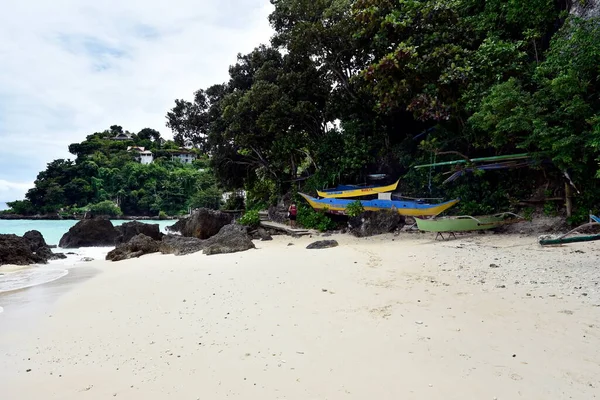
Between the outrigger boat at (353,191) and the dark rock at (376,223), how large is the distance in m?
1.23

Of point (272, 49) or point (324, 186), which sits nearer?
point (324, 186)

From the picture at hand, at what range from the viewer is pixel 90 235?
17453 mm

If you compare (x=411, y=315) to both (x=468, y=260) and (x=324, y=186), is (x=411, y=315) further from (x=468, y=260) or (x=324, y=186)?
(x=324, y=186)

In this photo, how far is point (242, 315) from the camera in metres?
4.05

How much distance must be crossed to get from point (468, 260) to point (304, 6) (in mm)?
13924

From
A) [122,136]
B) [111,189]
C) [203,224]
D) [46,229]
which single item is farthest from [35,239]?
[122,136]

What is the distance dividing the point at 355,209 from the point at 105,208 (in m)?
55.3

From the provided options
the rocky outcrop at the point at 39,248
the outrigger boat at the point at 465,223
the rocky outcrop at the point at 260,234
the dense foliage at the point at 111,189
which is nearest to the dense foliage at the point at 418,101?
the outrigger boat at the point at 465,223

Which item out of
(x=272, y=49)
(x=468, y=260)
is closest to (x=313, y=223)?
(x=468, y=260)

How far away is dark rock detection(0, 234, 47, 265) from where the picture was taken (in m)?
10.0

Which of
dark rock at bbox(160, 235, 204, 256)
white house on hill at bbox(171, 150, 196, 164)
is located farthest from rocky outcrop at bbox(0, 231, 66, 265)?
white house on hill at bbox(171, 150, 196, 164)

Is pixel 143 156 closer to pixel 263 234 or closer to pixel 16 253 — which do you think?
pixel 263 234

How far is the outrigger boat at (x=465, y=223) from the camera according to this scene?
31.6ft

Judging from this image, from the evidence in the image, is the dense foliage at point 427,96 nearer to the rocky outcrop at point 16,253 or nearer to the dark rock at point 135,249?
the dark rock at point 135,249
